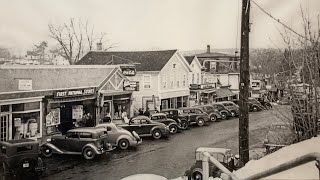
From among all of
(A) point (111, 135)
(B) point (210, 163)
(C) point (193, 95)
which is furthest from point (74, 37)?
(B) point (210, 163)

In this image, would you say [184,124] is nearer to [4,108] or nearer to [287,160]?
[287,160]

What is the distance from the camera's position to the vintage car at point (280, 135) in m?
3.80

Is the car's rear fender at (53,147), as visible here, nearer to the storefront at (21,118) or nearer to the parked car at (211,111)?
the storefront at (21,118)

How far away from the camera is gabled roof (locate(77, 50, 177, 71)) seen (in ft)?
10.9

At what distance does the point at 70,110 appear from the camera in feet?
10.6

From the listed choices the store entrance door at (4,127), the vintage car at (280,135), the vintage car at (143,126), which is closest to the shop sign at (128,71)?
the vintage car at (143,126)

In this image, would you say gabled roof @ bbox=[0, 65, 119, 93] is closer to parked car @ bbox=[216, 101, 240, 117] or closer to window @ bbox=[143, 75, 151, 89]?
window @ bbox=[143, 75, 151, 89]

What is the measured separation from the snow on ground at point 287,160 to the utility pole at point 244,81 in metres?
0.23

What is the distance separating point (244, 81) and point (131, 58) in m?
1.08

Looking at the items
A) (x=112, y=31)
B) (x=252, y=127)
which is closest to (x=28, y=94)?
(x=112, y=31)

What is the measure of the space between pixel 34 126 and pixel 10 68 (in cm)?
49

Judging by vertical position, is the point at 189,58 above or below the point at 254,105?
above

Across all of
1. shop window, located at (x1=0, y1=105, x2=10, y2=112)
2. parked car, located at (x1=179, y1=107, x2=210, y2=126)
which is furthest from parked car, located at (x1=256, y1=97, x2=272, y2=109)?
shop window, located at (x1=0, y1=105, x2=10, y2=112)

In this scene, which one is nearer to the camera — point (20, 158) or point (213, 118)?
point (20, 158)
